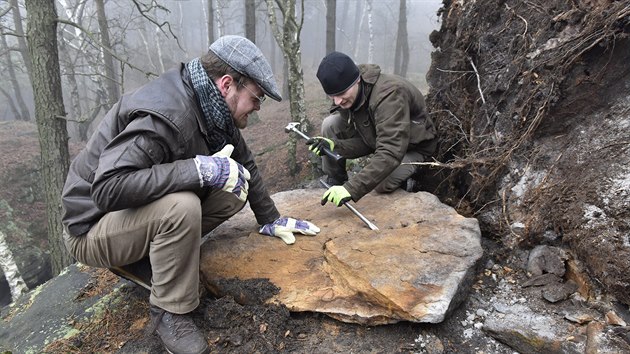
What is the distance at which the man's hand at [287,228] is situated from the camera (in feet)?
10.6

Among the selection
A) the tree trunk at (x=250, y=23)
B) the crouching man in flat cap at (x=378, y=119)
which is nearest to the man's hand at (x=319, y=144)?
the crouching man in flat cap at (x=378, y=119)

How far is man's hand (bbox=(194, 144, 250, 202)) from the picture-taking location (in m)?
2.35

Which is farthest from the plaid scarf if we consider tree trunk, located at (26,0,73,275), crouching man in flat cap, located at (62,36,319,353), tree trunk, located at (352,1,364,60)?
tree trunk, located at (352,1,364,60)

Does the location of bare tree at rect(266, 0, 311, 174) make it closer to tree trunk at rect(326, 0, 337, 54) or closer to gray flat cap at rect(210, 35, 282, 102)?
gray flat cap at rect(210, 35, 282, 102)

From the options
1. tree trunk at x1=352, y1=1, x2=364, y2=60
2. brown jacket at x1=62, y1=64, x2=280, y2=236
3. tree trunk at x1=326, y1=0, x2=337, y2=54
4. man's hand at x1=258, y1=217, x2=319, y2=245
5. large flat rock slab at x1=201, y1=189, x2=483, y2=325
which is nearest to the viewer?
brown jacket at x1=62, y1=64, x2=280, y2=236

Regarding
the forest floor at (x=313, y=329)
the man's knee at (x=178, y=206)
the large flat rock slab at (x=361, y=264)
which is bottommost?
the forest floor at (x=313, y=329)

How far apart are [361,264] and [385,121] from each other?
1427mm

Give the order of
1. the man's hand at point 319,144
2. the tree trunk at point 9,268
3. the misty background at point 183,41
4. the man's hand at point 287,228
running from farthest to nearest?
the misty background at point 183,41 → the tree trunk at point 9,268 → the man's hand at point 319,144 → the man's hand at point 287,228

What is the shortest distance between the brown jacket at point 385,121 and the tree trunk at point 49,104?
4.47 meters

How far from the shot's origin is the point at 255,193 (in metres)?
3.19

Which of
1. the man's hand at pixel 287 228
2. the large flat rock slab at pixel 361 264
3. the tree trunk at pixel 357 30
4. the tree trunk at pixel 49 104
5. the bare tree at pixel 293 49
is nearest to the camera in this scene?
the large flat rock slab at pixel 361 264

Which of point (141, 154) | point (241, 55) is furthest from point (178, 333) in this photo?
point (241, 55)

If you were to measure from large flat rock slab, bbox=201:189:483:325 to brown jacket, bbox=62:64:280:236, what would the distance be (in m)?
0.87

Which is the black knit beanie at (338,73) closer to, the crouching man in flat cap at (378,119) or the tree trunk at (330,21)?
the crouching man in flat cap at (378,119)
